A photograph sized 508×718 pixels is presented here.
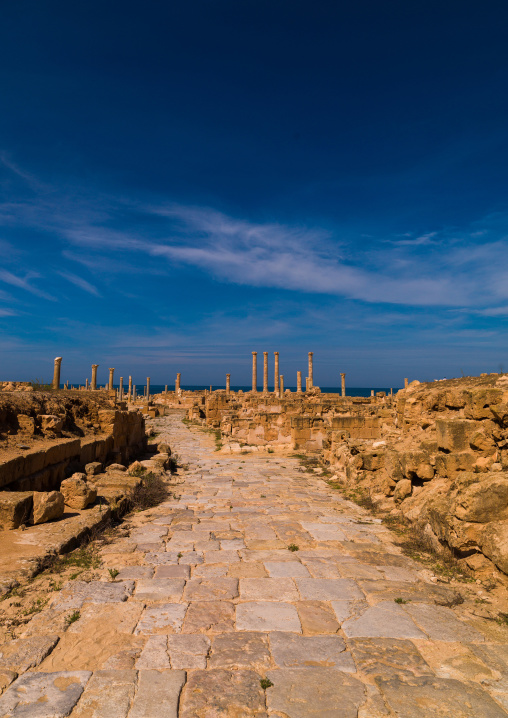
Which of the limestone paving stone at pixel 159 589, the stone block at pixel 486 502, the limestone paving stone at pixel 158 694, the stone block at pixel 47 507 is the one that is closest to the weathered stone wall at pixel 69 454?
the stone block at pixel 47 507

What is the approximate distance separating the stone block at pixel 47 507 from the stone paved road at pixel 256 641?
1024 millimetres

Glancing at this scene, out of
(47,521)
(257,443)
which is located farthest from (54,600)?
(257,443)

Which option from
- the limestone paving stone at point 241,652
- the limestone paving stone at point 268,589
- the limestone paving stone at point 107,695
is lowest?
the limestone paving stone at point 268,589

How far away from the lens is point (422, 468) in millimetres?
7328

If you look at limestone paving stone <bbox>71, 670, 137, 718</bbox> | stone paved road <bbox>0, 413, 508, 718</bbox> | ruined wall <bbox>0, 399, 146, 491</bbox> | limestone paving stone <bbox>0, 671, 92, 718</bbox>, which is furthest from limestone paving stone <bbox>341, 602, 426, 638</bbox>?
ruined wall <bbox>0, 399, 146, 491</bbox>

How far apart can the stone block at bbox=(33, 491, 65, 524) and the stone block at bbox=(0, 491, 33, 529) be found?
0.33 feet

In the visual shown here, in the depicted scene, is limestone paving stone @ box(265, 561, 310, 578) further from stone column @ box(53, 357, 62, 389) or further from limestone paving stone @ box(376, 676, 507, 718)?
stone column @ box(53, 357, 62, 389)

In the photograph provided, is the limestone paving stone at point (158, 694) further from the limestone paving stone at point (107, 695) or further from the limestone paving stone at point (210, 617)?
the limestone paving stone at point (210, 617)

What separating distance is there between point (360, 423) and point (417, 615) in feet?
34.7

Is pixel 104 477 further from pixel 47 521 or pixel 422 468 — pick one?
pixel 422 468

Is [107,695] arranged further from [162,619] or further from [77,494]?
[77,494]

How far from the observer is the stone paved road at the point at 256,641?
8.99ft

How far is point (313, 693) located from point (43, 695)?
5.71 feet

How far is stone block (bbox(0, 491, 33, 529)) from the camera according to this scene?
5.39 meters
